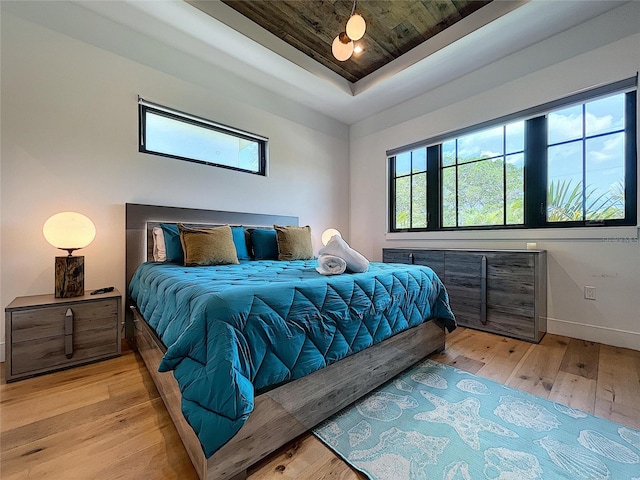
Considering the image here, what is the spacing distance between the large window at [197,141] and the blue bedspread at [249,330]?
1.67 meters

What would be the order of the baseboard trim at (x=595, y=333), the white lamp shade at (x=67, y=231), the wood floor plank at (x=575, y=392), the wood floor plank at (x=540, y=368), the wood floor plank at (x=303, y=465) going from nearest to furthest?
the wood floor plank at (x=303, y=465) < the wood floor plank at (x=575, y=392) < the wood floor plank at (x=540, y=368) < the white lamp shade at (x=67, y=231) < the baseboard trim at (x=595, y=333)

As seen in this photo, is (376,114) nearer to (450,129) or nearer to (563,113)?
(450,129)

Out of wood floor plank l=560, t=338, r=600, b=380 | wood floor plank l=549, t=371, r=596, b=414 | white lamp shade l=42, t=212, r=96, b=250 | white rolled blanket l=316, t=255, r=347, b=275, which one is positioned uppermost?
white lamp shade l=42, t=212, r=96, b=250

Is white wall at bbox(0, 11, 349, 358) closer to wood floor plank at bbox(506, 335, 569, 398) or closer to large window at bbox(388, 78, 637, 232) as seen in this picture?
large window at bbox(388, 78, 637, 232)

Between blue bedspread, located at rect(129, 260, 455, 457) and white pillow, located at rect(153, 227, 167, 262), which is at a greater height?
white pillow, located at rect(153, 227, 167, 262)

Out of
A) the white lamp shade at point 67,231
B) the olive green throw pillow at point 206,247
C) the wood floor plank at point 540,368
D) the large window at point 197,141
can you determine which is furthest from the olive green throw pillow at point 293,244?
the wood floor plank at point 540,368

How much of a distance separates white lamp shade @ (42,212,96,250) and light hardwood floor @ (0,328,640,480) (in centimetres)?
88

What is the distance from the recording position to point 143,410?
1.40 meters

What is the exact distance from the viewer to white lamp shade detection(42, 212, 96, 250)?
1.88m

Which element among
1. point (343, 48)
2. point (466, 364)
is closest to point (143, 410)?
point (466, 364)

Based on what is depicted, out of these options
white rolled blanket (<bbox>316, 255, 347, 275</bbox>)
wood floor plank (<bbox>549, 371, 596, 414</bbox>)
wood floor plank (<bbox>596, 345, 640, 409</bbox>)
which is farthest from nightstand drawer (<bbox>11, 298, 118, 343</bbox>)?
wood floor plank (<bbox>596, 345, 640, 409</bbox>)

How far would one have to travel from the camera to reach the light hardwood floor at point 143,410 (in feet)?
3.41

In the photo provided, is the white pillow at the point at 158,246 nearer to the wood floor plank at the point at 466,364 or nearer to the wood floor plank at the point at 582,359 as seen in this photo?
the wood floor plank at the point at 466,364

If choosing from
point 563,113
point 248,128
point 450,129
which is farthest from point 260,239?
point 563,113
